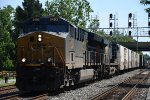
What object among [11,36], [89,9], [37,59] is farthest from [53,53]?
[11,36]

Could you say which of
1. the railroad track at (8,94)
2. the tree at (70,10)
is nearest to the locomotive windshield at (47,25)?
the railroad track at (8,94)

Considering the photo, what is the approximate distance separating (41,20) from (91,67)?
355 inches

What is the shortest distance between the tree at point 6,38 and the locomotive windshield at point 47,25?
47903mm

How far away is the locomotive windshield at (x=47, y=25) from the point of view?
21312 millimetres

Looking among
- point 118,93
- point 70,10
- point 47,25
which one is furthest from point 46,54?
point 70,10

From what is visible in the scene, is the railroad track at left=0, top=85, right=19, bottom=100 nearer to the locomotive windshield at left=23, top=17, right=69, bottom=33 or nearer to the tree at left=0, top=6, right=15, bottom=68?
the locomotive windshield at left=23, top=17, right=69, bottom=33

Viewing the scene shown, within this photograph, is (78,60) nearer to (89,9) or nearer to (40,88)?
(40,88)

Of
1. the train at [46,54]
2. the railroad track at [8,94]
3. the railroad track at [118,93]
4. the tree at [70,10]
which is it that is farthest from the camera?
the tree at [70,10]

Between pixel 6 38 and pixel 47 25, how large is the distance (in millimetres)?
57400

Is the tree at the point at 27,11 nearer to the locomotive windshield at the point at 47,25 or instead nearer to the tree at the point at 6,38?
the tree at the point at 6,38

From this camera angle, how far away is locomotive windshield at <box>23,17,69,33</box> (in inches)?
839

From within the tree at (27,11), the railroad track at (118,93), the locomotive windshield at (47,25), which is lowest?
the railroad track at (118,93)

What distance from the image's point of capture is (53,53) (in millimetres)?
20547

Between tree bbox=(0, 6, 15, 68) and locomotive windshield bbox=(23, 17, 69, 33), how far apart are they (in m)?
47.9
